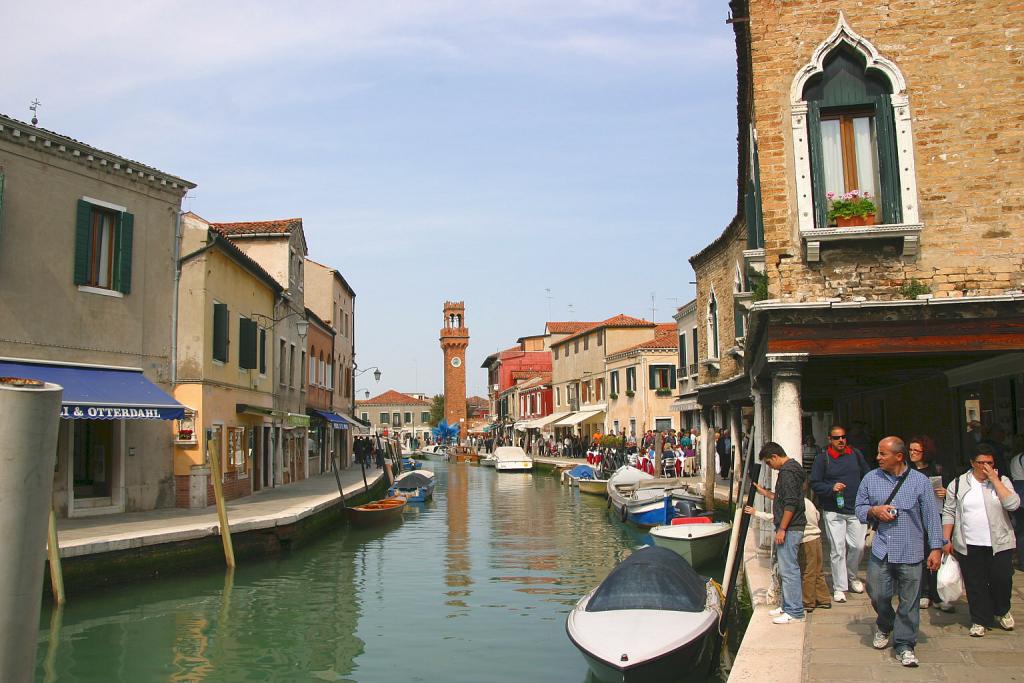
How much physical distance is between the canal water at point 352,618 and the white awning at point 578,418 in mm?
29535

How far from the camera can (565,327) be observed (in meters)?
74.6

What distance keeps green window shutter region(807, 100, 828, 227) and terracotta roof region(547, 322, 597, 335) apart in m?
63.1

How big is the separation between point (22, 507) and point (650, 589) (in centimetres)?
734

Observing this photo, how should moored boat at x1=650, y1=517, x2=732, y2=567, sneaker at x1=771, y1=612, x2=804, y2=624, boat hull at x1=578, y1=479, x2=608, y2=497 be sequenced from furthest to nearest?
1. boat hull at x1=578, y1=479, x2=608, y2=497
2. moored boat at x1=650, y1=517, x2=732, y2=567
3. sneaker at x1=771, y1=612, x2=804, y2=624

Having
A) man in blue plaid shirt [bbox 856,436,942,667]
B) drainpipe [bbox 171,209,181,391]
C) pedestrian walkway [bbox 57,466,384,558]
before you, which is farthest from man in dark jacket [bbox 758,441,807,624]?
drainpipe [bbox 171,209,181,391]

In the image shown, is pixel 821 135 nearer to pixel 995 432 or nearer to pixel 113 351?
pixel 995 432

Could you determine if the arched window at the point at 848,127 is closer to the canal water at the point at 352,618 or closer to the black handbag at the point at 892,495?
the black handbag at the point at 892,495

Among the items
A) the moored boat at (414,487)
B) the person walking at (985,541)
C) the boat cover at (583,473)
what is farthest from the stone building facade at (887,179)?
the boat cover at (583,473)

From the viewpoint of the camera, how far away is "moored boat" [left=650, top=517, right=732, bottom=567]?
13757 mm

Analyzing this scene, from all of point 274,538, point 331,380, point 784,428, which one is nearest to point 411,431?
point 331,380

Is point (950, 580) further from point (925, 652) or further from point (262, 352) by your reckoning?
point (262, 352)

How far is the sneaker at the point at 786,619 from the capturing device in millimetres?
7426

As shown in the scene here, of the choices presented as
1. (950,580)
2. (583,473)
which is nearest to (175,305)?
(950,580)

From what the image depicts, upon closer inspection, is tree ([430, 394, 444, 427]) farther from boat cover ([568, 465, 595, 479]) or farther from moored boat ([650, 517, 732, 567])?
moored boat ([650, 517, 732, 567])
